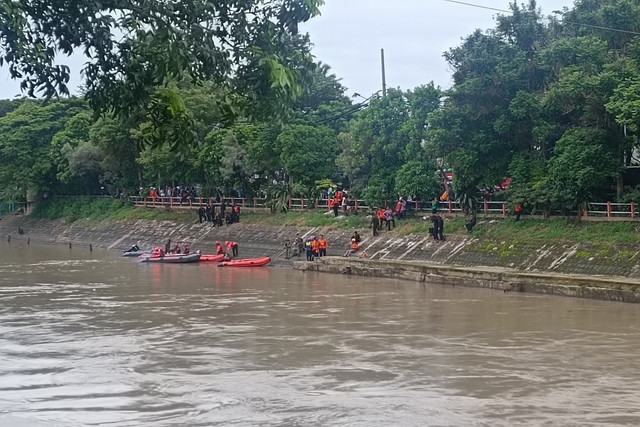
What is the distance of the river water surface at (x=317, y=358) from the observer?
45.0 feet

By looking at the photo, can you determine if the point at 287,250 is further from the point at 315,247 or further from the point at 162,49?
the point at 162,49

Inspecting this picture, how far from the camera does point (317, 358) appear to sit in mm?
18016

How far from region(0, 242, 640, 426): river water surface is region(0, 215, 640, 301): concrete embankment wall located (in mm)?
901

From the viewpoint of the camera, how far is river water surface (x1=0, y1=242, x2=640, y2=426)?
1370 cm

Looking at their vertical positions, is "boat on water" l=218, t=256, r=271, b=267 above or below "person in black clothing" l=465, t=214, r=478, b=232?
below

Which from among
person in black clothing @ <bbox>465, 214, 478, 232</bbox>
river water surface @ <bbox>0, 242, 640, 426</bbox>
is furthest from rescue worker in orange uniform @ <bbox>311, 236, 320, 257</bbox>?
river water surface @ <bbox>0, 242, 640, 426</bbox>

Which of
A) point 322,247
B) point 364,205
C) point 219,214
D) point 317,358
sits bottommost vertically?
point 317,358

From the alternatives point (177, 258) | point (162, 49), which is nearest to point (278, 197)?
point (177, 258)

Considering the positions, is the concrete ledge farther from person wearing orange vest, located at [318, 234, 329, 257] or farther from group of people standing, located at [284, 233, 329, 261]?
person wearing orange vest, located at [318, 234, 329, 257]

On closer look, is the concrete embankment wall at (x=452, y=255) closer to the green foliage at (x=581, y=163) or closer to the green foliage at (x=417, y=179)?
the green foliage at (x=417, y=179)

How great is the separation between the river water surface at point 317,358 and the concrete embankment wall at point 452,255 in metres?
0.90

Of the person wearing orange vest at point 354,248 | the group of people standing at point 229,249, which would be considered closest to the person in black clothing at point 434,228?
the person wearing orange vest at point 354,248

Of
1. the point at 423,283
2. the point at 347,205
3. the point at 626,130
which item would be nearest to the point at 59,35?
the point at 423,283

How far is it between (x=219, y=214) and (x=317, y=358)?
1250 inches
